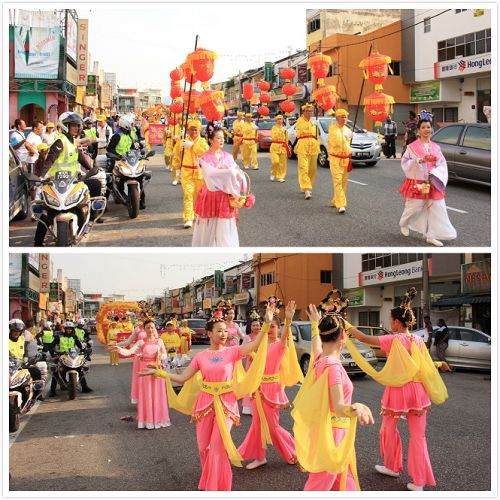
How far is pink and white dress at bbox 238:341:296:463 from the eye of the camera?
6922mm

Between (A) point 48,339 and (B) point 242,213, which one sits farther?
(A) point 48,339

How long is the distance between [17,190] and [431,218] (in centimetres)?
631

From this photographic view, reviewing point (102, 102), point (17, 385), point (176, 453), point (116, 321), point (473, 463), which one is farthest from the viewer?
point (102, 102)

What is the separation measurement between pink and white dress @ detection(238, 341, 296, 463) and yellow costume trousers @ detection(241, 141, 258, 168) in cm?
1247

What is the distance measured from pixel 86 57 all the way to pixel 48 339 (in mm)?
17970

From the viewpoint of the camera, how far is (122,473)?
664 cm

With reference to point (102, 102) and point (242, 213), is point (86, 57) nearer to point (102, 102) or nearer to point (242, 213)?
point (242, 213)

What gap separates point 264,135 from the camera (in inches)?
1017

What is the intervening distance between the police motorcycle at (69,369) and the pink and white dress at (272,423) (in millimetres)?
6272

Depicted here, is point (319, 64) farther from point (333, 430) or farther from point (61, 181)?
point (333, 430)

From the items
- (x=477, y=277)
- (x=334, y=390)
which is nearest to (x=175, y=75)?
(x=477, y=277)

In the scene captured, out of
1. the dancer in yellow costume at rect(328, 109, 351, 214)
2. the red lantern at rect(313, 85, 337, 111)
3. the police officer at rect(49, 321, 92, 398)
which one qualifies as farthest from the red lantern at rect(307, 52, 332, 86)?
the police officer at rect(49, 321, 92, 398)
